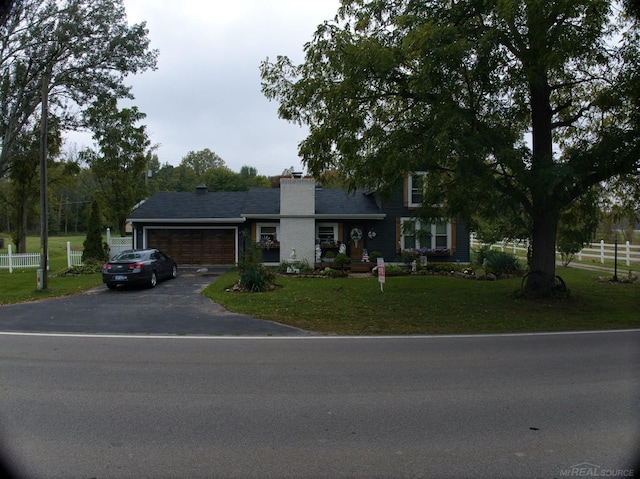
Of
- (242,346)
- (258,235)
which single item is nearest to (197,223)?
(258,235)

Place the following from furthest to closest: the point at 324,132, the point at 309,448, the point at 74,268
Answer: the point at 74,268 < the point at 324,132 < the point at 309,448

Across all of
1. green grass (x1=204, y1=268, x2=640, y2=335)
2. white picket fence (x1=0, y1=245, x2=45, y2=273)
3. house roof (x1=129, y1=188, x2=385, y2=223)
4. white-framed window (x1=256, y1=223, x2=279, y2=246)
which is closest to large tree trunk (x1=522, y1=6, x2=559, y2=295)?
green grass (x1=204, y1=268, x2=640, y2=335)

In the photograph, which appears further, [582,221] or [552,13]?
[582,221]

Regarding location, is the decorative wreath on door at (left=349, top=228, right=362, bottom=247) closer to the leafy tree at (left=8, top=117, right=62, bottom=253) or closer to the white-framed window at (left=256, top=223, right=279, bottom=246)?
the white-framed window at (left=256, top=223, right=279, bottom=246)

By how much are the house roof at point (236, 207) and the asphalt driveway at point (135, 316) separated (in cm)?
788

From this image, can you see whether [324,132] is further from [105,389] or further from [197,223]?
[197,223]

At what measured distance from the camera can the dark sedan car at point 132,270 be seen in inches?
669

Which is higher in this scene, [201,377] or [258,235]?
[258,235]

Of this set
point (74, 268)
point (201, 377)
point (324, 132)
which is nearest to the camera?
point (201, 377)

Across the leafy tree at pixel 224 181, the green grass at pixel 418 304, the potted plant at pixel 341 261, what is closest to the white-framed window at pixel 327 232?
the potted plant at pixel 341 261

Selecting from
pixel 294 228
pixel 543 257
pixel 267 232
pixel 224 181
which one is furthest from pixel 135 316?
pixel 224 181

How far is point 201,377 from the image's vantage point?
6461 mm

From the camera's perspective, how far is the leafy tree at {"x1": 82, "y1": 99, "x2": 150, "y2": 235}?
97.6 ft

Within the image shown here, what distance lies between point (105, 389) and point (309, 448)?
3100 millimetres
